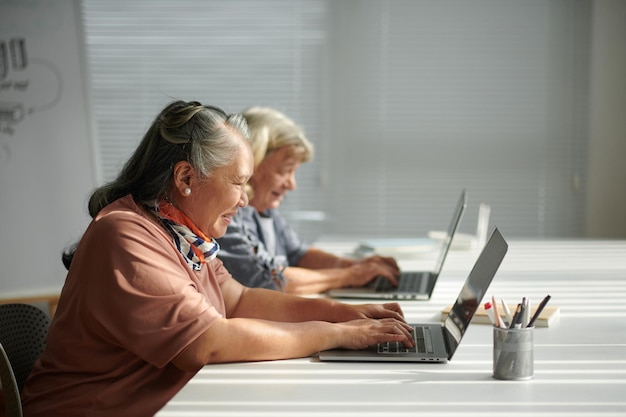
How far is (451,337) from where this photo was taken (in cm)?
177

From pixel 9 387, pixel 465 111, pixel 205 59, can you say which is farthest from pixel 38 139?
pixel 9 387

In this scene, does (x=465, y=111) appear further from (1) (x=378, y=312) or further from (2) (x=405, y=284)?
(1) (x=378, y=312)

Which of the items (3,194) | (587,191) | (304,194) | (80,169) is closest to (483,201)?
(587,191)

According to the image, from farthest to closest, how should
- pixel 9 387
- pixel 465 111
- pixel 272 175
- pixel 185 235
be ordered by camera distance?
1. pixel 465 111
2. pixel 272 175
3. pixel 185 235
4. pixel 9 387

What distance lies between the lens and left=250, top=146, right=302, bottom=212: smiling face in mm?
2906

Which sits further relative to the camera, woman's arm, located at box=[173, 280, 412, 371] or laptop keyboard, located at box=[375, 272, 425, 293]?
laptop keyboard, located at box=[375, 272, 425, 293]

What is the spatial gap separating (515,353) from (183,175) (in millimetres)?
807

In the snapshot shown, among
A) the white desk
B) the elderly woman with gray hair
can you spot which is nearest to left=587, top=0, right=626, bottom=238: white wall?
the elderly woman with gray hair

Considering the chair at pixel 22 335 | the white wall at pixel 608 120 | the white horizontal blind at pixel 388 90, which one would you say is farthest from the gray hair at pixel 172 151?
the white wall at pixel 608 120

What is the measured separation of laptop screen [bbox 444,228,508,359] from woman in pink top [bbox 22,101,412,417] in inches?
4.3

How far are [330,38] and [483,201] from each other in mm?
1265

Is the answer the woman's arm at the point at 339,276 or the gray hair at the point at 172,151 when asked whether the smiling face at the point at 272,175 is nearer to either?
the woman's arm at the point at 339,276

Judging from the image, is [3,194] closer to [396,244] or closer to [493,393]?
[396,244]

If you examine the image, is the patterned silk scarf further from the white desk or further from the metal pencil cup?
the metal pencil cup
